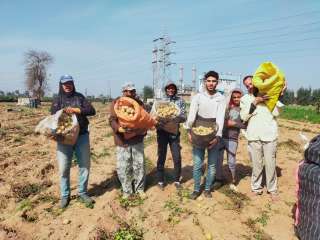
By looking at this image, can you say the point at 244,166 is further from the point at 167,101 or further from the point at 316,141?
the point at 316,141

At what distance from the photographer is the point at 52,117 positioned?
5148 millimetres

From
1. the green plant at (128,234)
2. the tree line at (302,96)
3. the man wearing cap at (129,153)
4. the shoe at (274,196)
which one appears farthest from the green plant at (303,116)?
the tree line at (302,96)

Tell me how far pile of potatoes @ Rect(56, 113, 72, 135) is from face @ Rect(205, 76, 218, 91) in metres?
2.03

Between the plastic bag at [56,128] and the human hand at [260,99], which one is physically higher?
the human hand at [260,99]

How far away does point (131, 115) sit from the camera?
5.27 metres

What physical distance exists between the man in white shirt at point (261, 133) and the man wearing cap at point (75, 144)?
2361mm

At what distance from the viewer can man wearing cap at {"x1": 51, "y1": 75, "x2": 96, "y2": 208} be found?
529cm

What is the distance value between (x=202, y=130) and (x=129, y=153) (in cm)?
119

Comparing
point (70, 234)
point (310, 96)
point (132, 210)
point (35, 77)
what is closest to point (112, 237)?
point (70, 234)

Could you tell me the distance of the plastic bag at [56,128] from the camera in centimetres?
505

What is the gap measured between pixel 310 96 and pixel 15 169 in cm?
8412

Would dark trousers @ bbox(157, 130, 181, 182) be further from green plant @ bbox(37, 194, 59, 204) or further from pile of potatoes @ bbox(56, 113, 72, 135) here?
green plant @ bbox(37, 194, 59, 204)

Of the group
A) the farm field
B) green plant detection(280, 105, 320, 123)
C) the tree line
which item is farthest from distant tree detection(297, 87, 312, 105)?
the farm field

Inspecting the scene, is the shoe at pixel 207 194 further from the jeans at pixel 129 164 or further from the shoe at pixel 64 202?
the shoe at pixel 64 202
